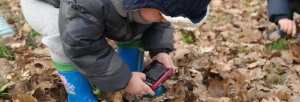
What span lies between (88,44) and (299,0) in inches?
78.8

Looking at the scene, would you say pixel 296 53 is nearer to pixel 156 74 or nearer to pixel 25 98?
pixel 156 74

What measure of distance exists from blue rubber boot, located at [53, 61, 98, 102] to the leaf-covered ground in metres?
0.09

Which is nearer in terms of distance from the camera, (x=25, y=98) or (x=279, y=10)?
(x=25, y=98)

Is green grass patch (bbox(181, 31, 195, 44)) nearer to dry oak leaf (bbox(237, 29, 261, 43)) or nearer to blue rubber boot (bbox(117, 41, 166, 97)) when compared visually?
dry oak leaf (bbox(237, 29, 261, 43))

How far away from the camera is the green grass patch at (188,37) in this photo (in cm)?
260

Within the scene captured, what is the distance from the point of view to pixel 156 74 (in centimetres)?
166

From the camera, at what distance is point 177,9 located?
1245mm

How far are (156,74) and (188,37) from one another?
3.49 ft

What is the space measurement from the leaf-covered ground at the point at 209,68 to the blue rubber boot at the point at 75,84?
0.09 m

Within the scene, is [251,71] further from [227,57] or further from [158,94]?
[158,94]

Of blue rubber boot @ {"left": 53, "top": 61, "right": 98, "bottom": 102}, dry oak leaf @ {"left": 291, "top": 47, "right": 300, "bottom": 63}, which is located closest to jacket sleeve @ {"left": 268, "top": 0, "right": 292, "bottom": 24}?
dry oak leaf @ {"left": 291, "top": 47, "right": 300, "bottom": 63}

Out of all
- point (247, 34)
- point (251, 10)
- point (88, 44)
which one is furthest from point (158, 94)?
point (251, 10)

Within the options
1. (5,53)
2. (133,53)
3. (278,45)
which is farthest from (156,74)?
(278,45)

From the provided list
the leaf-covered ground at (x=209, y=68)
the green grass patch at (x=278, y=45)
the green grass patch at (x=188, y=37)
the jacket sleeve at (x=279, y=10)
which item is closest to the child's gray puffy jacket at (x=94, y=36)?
the leaf-covered ground at (x=209, y=68)
